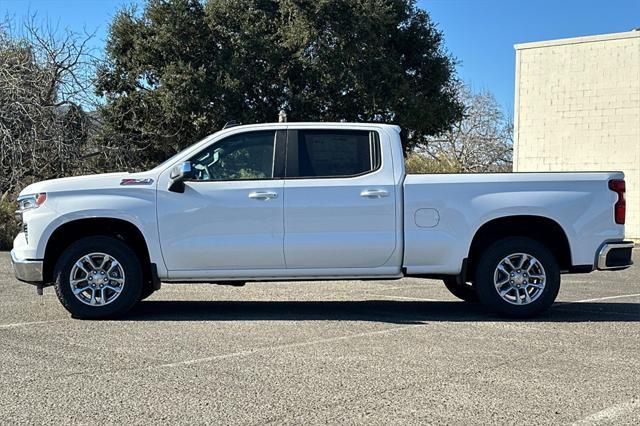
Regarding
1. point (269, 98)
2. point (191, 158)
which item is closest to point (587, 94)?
point (269, 98)

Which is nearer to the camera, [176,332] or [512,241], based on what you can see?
[176,332]

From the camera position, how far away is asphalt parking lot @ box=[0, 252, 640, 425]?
4910mm

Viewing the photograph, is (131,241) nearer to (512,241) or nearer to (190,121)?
(512,241)

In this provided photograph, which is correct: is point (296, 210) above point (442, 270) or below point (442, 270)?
above

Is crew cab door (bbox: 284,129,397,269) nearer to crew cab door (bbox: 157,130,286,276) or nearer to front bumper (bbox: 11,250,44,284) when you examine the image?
crew cab door (bbox: 157,130,286,276)

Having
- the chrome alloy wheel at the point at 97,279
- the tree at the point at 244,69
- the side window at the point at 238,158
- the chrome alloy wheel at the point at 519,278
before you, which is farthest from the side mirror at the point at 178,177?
the tree at the point at 244,69

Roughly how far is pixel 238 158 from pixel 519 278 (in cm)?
328

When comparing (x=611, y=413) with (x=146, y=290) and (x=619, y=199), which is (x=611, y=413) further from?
(x=146, y=290)

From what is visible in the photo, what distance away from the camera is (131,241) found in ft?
27.7

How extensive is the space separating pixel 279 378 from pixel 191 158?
10.9 ft

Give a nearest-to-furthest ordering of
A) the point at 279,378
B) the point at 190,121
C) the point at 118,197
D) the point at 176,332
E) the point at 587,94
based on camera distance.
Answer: the point at 279,378 → the point at 176,332 → the point at 118,197 → the point at 587,94 → the point at 190,121

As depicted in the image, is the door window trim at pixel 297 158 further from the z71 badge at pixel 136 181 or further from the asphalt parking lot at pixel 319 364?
the asphalt parking lot at pixel 319 364

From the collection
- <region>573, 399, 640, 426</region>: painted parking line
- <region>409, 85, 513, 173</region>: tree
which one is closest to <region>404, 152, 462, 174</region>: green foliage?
<region>409, 85, 513, 173</region>: tree

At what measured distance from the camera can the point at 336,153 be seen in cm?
848
